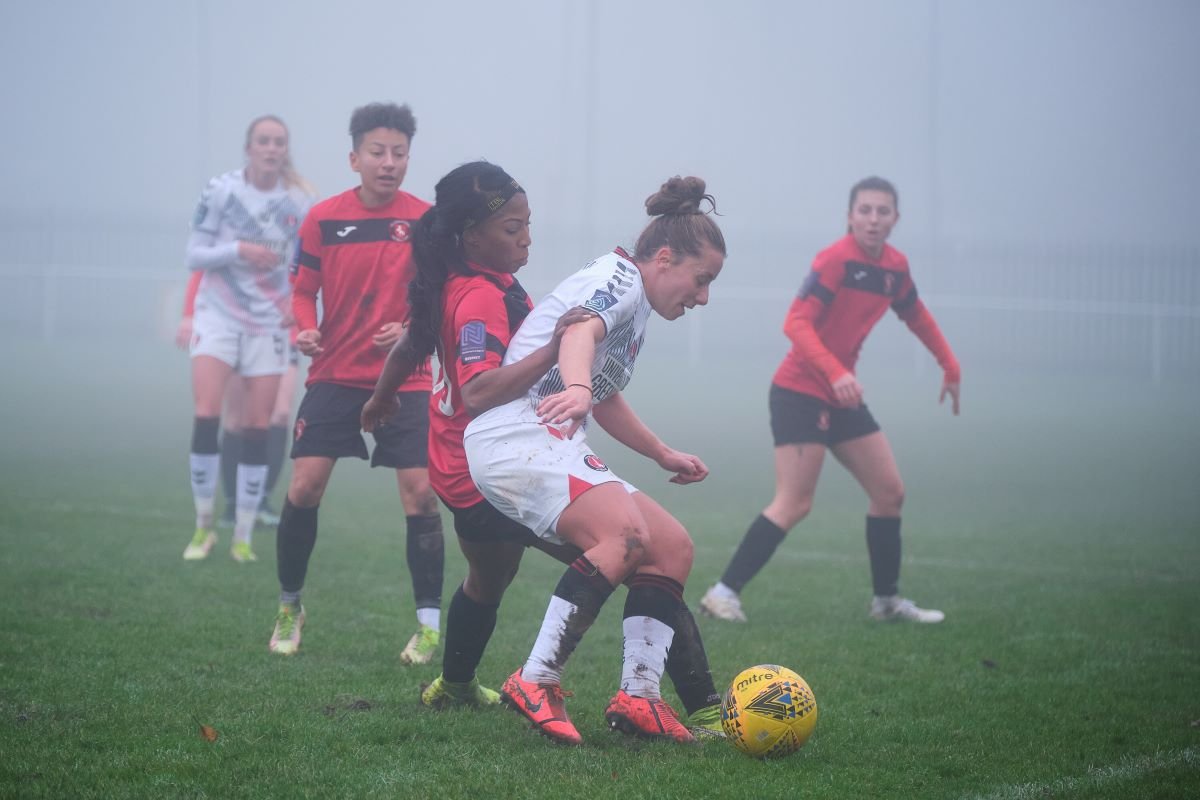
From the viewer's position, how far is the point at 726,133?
26344 millimetres

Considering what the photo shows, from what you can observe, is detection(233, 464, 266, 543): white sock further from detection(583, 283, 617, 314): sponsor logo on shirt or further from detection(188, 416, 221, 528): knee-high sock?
detection(583, 283, 617, 314): sponsor logo on shirt

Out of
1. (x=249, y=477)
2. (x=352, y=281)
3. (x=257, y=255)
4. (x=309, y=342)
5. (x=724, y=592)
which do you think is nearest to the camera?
(x=309, y=342)

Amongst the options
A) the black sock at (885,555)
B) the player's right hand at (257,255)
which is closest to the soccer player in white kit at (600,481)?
the black sock at (885,555)

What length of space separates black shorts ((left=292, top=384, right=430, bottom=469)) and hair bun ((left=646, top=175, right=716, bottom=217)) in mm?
1801

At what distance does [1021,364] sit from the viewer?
26.9 metres

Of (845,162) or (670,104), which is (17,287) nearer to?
(670,104)

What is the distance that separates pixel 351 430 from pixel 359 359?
0.99 feet

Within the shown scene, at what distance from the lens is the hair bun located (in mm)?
4113

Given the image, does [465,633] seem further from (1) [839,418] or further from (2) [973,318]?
(2) [973,318]

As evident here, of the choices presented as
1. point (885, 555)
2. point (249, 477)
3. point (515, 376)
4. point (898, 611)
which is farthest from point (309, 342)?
point (898, 611)

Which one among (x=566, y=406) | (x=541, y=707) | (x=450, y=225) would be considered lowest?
(x=541, y=707)

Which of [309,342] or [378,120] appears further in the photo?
[378,120]

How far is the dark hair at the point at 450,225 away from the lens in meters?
4.08

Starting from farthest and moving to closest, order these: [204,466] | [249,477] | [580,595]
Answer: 1. [204,466]
2. [249,477]
3. [580,595]
